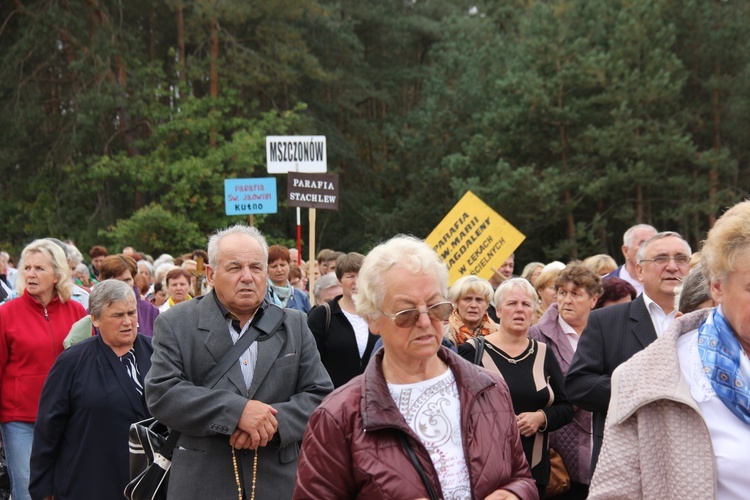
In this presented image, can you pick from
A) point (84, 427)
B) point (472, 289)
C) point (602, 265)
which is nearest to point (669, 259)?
point (472, 289)

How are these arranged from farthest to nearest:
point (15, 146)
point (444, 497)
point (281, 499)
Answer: point (15, 146) → point (281, 499) → point (444, 497)

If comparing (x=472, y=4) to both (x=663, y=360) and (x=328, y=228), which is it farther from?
(x=663, y=360)

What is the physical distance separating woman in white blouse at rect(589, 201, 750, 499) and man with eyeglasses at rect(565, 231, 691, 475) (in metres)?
2.28

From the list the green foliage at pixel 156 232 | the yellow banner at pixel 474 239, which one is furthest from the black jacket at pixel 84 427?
the green foliage at pixel 156 232

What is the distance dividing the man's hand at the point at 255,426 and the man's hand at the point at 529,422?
7.20 ft

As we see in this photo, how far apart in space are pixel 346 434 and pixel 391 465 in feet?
0.58

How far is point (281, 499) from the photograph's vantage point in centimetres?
428

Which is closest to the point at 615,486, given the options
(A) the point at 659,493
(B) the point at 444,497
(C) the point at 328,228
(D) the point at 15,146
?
(A) the point at 659,493

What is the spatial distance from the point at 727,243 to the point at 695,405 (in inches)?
19.1

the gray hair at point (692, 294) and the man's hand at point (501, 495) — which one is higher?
the gray hair at point (692, 294)

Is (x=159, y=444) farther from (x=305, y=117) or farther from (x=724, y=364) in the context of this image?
(x=305, y=117)

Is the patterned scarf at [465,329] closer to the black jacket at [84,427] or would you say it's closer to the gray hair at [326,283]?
the gray hair at [326,283]

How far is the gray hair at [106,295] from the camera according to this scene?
19.0 feet

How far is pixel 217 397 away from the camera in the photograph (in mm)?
4117
